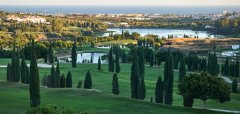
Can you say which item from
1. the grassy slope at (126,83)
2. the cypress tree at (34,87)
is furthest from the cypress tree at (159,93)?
the cypress tree at (34,87)

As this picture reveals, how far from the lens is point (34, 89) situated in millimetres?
47500

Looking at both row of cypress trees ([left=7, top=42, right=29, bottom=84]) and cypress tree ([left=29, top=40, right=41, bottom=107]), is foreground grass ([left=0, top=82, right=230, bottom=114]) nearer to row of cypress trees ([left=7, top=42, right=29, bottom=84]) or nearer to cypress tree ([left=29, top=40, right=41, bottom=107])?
cypress tree ([left=29, top=40, right=41, bottom=107])

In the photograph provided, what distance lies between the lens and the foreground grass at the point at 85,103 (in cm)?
5209

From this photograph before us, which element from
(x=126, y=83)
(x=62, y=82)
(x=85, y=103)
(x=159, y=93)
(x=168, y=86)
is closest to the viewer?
(x=85, y=103)

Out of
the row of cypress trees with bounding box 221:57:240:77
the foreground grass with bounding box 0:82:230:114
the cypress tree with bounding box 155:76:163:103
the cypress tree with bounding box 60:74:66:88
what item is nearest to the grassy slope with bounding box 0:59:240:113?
the cypress tree with bounding box 155:76:163:103

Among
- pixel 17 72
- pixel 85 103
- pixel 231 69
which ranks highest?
pixel 17 72

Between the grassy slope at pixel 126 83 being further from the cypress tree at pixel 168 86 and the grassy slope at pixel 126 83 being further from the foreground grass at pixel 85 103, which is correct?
the foreground grass at pixel 85 103

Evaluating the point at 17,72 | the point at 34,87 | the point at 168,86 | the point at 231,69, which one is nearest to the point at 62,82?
the point at 17,72

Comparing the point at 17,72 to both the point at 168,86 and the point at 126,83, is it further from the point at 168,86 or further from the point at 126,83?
the point at 168,86

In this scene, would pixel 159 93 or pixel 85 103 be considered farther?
pixel 159 93

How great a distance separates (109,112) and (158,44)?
138m

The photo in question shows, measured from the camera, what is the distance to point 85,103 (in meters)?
56.3

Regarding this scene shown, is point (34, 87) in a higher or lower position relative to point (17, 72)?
higher

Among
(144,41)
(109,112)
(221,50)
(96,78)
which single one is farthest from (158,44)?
(109,112)
